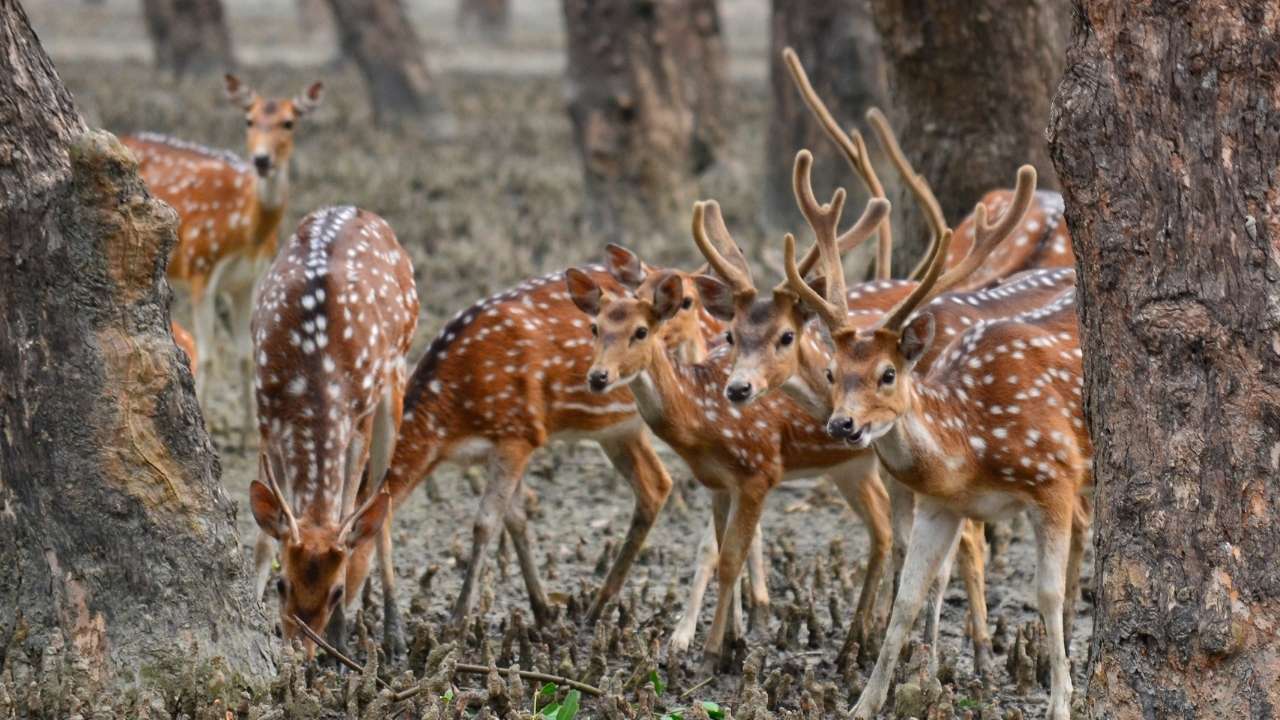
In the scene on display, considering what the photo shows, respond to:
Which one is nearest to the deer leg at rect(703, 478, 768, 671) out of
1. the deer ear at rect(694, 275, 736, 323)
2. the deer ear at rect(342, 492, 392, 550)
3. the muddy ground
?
the muddy ground

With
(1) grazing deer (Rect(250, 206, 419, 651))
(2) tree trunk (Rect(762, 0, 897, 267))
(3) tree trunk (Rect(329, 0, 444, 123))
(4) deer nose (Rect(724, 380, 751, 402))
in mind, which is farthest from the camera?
(3) tree trunk (Rect(329, 0, 444, 123))

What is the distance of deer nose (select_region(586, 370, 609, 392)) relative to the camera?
5.79m

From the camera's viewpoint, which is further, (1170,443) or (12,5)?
(12,5)

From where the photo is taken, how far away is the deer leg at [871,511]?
6262 mm

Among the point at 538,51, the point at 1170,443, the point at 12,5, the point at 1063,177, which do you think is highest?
the point at 12,5

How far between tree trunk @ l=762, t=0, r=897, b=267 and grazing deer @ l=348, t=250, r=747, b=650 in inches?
258

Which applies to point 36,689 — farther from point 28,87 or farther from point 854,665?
point 854,665

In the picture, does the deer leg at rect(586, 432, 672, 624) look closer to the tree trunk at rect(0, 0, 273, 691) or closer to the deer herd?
the deer herd

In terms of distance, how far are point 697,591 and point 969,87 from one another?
3125mm

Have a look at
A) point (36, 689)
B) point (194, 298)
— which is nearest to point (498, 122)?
point (194, 298)

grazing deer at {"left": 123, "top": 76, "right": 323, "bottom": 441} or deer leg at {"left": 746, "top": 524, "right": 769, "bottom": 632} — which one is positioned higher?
grazing deer at {"left": 123, "top": 76, "right": 323, "bottom": 441}

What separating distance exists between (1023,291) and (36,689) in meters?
3.35

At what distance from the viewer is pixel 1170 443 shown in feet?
13.2

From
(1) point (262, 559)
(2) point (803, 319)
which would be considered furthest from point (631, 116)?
(2) point (803, 319)
